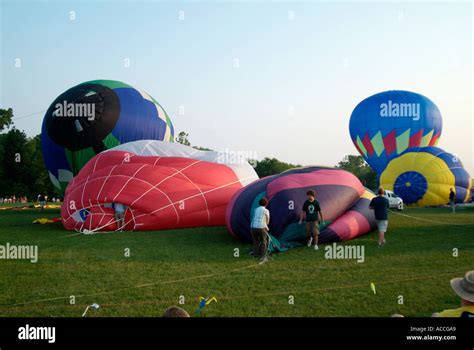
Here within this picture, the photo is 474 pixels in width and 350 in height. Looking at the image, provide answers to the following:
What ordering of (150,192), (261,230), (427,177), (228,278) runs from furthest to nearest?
(427,177)
(150,192)
(261,230)
(228,278)

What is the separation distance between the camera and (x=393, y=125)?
2877 cm

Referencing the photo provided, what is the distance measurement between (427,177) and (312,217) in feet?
55.1

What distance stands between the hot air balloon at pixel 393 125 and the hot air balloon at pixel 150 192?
665 inches

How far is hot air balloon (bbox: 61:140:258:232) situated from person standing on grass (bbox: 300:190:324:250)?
4.30 metres

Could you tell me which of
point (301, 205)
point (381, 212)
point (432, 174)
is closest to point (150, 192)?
point (301, 205)

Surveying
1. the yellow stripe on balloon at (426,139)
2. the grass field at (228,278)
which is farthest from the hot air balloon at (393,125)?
the grass field at (228,278)

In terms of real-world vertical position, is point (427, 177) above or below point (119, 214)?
above

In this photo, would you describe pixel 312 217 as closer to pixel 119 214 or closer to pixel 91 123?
pixel 119 214

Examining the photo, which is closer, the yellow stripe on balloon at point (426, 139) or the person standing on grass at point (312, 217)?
the person standing on grass at point (312, 217)

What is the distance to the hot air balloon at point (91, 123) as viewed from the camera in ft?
59.1

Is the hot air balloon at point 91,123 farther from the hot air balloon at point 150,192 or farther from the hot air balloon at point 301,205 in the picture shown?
the hot air balloon at point 301,205

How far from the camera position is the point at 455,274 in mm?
6793
